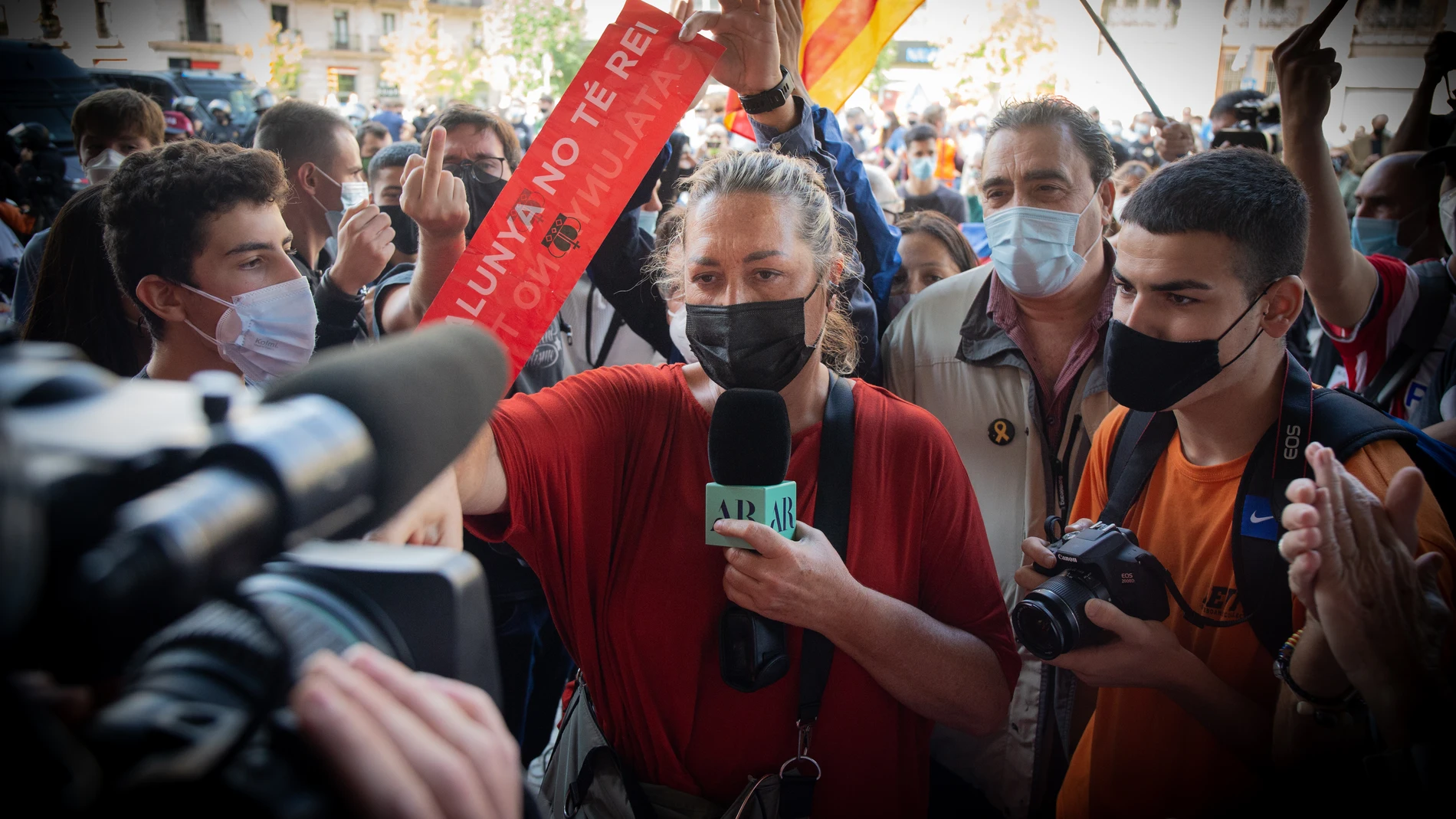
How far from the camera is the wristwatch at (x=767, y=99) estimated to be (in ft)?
8.00

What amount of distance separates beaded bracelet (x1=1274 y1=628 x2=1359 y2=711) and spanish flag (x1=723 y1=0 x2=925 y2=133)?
2.18m

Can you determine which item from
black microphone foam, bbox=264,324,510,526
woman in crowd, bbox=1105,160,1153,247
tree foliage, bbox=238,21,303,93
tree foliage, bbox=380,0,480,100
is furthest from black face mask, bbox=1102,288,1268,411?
tree foliage, bbox=380,0,480,100

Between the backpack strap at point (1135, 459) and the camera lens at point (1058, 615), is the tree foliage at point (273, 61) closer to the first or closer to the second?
the backpack strap at point (1135, 459)

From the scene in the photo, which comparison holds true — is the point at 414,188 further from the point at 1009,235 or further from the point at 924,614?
the point at 1009,235

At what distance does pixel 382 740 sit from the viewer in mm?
527

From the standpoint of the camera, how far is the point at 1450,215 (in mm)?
3012

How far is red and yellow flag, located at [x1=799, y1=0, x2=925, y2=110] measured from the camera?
9.95 ft

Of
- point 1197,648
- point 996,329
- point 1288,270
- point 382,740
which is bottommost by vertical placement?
point 1197,648

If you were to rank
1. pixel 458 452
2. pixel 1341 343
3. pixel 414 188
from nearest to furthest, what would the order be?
pixel 458 452, pixel 414 188, pixel 1341 343

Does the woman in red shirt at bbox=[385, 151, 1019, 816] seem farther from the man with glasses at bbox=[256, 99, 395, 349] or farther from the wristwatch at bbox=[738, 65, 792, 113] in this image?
the man with glasses at bbox=[256, 99, 395, 349]

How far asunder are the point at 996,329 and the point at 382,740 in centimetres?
255

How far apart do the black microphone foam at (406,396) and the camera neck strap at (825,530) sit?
1104mm

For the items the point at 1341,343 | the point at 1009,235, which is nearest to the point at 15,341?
the point at 1009,235

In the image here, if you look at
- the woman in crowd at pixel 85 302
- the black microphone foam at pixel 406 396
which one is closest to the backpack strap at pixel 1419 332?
the black microphone foam at pixel 406 396
